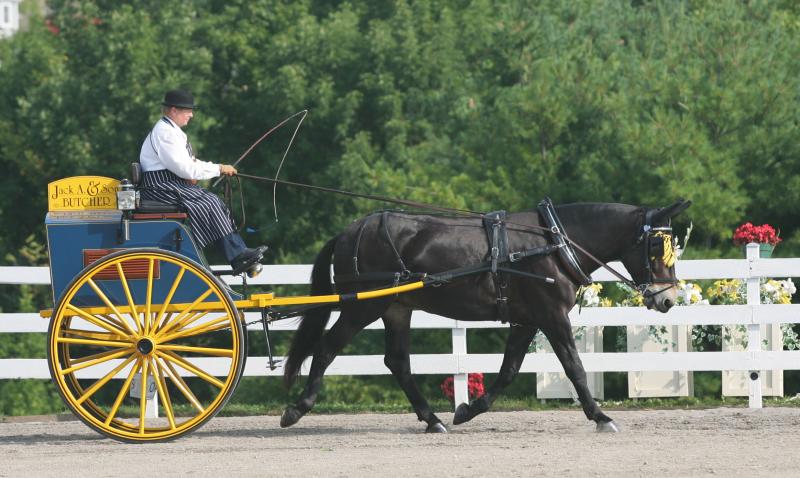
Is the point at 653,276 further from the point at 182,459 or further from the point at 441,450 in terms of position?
the point at 182,459

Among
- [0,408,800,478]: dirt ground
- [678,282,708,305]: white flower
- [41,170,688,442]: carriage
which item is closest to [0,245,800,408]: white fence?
[0,408,800,478]: dirt ground

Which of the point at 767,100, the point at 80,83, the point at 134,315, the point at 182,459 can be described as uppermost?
the point at 80,83

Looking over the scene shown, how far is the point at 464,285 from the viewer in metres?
9.15

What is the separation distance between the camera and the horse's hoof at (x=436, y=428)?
9.33 metres

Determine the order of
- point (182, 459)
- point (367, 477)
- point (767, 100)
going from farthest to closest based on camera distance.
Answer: point (767, 100), point (182, 459), point (367, 477)

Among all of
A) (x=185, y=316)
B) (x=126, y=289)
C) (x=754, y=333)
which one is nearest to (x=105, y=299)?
(x=126, y=289)

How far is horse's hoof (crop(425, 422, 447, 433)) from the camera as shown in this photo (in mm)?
9328

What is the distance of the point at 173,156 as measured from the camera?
8.59 meters

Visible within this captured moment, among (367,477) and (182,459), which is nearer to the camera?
(367,477)

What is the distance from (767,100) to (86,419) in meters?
10.3

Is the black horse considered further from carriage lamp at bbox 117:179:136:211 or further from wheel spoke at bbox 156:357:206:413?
carriage lamp at bbox 117:179:136:211

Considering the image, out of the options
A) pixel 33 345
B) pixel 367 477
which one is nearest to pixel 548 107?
pixel 33 345

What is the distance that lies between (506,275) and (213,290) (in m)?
1.91

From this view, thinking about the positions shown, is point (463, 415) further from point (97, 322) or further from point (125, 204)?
point (125, 204)
